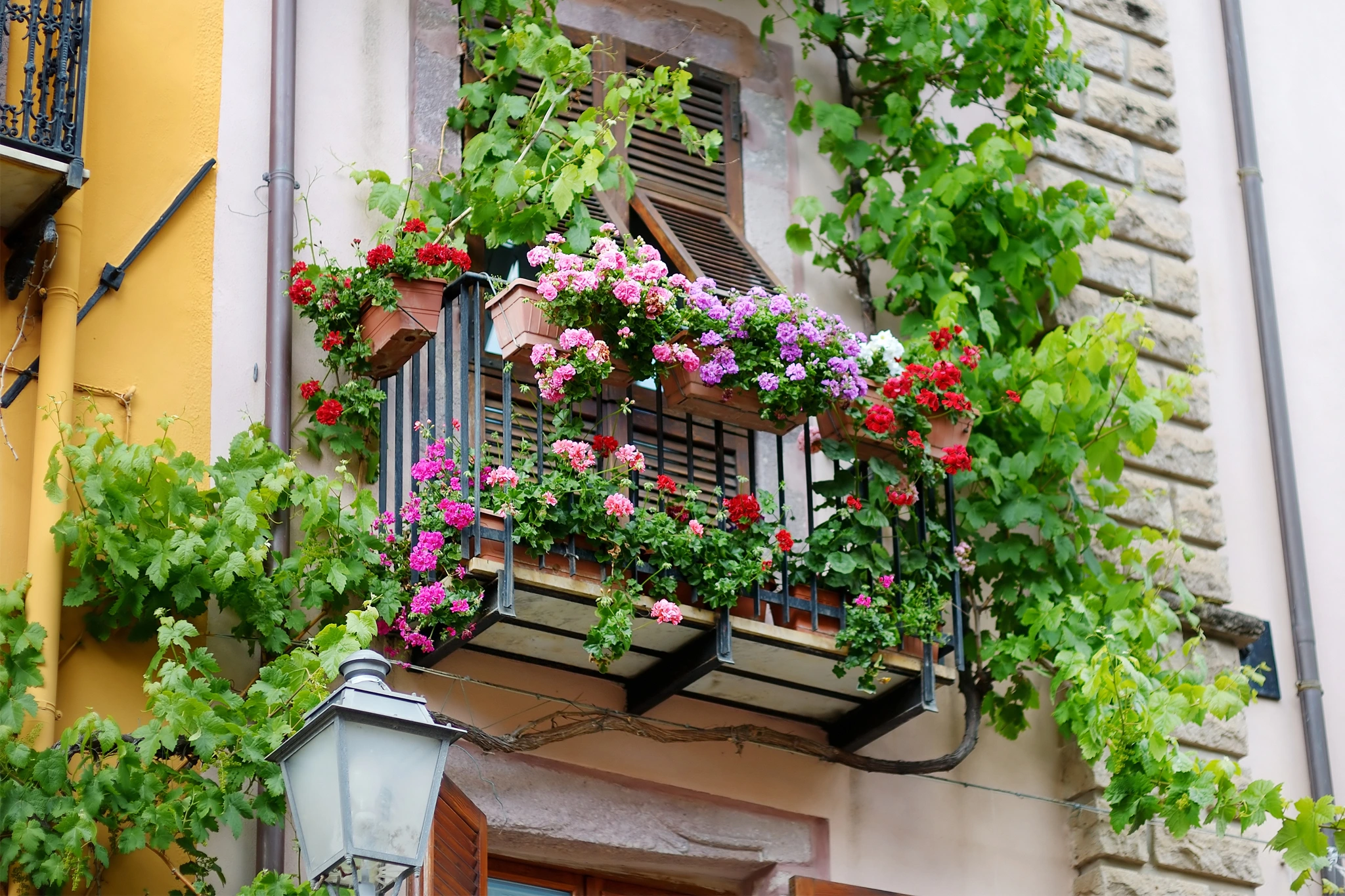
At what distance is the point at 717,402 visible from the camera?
23.5 ft

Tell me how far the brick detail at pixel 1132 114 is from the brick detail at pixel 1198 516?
155 cm

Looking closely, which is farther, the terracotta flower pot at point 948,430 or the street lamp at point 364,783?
the terracotta flower pot at point 948,430

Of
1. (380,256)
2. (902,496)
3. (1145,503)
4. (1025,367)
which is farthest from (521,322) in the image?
(1145,503)

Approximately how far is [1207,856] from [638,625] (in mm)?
2400

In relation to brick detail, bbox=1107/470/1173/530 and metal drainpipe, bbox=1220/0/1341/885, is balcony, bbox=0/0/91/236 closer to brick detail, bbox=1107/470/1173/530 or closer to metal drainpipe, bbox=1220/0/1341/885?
brick detail, bbox=1107/470/1173/530

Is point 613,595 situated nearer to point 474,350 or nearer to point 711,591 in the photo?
point 711,591

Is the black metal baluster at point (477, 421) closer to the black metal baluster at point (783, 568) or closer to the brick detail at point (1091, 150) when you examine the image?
the black metal baluster at point (783, 568)

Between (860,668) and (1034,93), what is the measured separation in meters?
2.55

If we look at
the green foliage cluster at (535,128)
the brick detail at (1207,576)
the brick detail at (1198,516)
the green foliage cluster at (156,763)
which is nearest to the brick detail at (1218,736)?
the brick detail at (1207,576)

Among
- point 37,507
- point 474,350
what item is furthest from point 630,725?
point 37,507

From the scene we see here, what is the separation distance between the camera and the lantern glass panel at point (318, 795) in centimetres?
486

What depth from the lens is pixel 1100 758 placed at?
757 centimetres

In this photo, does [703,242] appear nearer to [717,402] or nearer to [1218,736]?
[717,402]

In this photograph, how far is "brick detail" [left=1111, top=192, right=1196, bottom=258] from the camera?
8.99 meters
